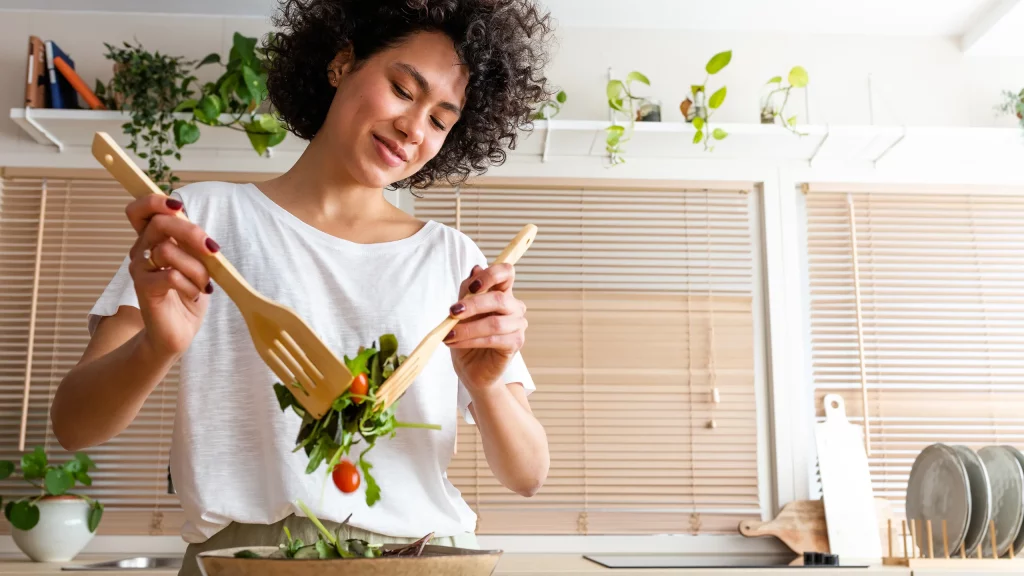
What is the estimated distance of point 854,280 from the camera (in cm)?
277

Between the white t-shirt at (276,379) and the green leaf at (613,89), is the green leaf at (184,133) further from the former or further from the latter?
the white t-shirt at (276,379)

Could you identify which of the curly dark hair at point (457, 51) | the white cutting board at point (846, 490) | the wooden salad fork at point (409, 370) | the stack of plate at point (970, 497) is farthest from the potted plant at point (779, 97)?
the wooden salad fork at point (409, 370)

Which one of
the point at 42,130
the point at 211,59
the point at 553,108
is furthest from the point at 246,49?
the point at 553,108

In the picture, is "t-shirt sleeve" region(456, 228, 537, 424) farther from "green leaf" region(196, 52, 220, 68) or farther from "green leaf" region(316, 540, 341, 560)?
"green leaf" region(196, 52, 220, 68)

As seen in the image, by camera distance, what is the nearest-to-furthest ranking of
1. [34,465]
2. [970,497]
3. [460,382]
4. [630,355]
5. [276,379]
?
1. [276,379]
2. [460,382]
3. [970,497]
4. [34,465]
5. [630,355]

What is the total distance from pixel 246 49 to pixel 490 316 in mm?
2026

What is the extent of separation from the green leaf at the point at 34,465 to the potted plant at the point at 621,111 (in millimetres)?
1752

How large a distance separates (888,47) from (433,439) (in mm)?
2584

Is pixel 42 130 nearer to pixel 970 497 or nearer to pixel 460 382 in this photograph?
pixel 460 382

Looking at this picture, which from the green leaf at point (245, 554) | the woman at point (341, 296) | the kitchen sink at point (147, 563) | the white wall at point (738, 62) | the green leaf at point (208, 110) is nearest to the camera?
the green leaf at point (245, 554)

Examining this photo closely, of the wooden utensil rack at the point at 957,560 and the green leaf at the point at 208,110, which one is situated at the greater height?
the green leaf at the point at 208,110

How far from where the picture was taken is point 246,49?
2.54 metres

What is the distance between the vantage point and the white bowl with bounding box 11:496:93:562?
2285mm

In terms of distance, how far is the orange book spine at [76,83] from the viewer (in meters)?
2.54
